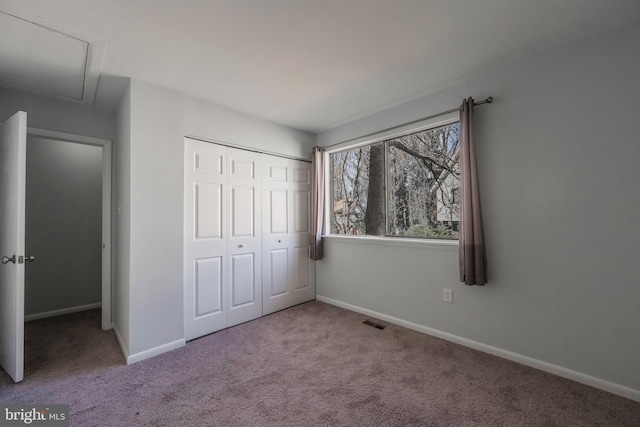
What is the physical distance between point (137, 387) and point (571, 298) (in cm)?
308

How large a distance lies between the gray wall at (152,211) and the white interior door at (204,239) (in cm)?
11

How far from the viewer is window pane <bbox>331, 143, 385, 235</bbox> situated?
3.15 meters

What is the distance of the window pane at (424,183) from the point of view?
255 centimetres

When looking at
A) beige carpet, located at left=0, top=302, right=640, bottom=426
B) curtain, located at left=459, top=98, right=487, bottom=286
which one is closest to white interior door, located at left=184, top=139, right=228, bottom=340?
beige carpet, located at left=0, top=302, right=640, bottom=426

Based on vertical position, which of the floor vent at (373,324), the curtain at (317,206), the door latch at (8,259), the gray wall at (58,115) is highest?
the gray wall at (58,115)

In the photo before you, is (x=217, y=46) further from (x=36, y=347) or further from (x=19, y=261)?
(x=36, y=347)

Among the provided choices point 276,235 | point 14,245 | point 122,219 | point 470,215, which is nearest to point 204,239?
point 122,219

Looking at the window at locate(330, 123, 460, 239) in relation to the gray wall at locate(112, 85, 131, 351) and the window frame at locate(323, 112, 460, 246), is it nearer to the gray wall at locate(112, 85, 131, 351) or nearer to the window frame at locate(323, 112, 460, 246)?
the window frame at locate(323, 112, 460, 246)

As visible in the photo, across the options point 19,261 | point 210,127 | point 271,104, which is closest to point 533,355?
point 271,104

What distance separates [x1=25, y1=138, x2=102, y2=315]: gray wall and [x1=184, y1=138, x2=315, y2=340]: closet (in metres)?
2.04

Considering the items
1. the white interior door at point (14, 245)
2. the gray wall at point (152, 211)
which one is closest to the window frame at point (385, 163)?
the gray wall at point (152, 211)

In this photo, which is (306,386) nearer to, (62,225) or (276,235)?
(276,235)

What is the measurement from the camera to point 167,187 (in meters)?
2.38

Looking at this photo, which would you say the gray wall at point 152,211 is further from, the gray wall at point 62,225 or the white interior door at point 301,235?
the gray wall at point 62,225
